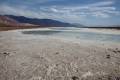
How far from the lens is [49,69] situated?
624 cm

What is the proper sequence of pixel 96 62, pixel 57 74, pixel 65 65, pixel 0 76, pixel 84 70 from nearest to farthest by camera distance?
pixel 0 76 < pixel 57 74 < pixel 84 70 < pixel 65 65 < pixel 96 62

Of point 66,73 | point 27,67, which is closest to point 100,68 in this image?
point 66,73

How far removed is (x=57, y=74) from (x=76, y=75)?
816 millimetres

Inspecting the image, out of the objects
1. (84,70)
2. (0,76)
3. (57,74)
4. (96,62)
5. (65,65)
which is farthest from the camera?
(96,62)

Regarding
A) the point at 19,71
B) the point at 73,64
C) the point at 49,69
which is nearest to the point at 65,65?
the point at 73,64

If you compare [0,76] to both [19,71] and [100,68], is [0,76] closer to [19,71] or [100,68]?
[19,71]

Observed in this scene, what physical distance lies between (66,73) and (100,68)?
71.3 inches

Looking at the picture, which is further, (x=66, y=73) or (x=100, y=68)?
(x=100, y=68)

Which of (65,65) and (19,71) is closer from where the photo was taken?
(19,71)

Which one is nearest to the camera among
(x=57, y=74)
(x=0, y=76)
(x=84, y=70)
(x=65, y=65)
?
(x=0, y=76)

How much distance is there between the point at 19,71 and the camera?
5.88 meters

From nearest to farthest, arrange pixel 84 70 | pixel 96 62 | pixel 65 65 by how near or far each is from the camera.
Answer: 1. pixel 84 70
2. pixel 65 65
3. pixel 96 62

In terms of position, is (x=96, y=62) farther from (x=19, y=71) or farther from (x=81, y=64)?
(x=19, y=71)

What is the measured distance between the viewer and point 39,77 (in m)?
5.34
